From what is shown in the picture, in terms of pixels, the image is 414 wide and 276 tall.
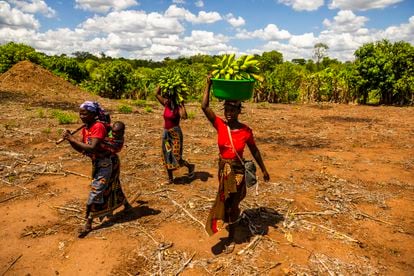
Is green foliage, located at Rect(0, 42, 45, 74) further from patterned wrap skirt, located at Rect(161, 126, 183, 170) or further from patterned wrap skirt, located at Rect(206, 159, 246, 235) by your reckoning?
patterned wrap skirt, located at Rect(206, 159, 246, 235)

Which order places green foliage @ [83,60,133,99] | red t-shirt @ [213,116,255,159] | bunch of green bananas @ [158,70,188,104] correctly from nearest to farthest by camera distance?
red t-shirt @ [213,116,255,159]
bunch of green bananas @ [158,70,188,104]
green foliage @ [83,60,133,99]

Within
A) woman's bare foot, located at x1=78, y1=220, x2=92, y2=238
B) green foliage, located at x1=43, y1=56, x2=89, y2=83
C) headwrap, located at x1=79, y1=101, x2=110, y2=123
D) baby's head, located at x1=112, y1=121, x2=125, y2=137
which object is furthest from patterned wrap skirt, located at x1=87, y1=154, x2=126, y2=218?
green foliage, located at x1=43, y1=56, x2=89, y2=83

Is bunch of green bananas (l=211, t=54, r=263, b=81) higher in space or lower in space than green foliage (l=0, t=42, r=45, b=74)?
lower

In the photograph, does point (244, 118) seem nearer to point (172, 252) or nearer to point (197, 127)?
point (197, 127)

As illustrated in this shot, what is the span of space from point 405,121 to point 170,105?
12.8 m

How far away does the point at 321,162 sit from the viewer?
854cm

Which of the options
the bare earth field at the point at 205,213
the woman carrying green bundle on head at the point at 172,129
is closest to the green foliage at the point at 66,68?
the bare earth field at the point at 205,213

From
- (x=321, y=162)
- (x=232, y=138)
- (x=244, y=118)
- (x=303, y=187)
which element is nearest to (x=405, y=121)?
(x=244, y=118)

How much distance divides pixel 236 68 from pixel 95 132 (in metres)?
1.98

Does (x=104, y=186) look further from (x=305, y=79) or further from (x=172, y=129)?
(x=305, y=79)

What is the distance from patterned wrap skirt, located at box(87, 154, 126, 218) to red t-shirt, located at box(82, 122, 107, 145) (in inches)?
13.1

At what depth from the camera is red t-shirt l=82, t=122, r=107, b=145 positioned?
172 inches

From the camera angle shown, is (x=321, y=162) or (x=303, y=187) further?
(x=321, y=162)

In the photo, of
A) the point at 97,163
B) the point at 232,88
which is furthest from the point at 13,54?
the point at 232,88
